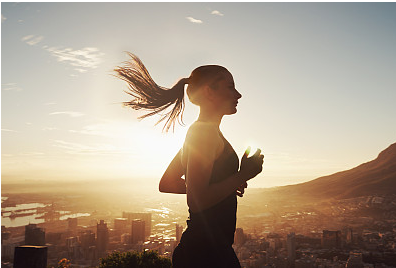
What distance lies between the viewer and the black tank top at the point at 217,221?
64.6 inches

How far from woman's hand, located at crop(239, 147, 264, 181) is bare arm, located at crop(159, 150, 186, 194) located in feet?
1.73

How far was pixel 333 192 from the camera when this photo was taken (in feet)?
221

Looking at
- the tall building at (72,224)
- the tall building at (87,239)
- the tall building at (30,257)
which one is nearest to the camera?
the tall building at (30,257)

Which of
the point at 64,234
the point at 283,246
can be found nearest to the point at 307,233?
the point at 283,246

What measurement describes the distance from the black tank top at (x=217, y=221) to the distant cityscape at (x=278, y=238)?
2078cm

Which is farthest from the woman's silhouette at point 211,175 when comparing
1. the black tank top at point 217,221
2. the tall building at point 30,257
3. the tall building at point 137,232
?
the tall building at point 137,232

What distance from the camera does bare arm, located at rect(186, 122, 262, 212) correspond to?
154 centimetres

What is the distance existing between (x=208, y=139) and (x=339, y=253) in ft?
127

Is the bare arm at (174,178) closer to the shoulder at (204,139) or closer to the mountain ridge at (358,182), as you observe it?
the shoulder at (204,139)

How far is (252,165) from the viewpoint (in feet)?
5.49

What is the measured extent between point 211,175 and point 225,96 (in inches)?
17.9

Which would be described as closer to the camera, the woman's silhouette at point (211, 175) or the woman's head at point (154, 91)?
the woman's silhouette at point (211, 175)

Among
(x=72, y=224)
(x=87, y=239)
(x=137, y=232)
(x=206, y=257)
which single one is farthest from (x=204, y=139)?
(x=72, y=224)

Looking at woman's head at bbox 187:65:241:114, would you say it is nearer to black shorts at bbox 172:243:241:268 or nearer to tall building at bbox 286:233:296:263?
black shorts at bbox 172:243:241:268
